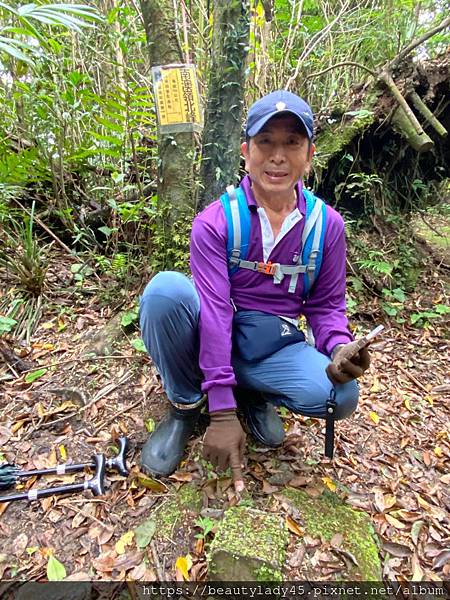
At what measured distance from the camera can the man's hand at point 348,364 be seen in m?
1.86

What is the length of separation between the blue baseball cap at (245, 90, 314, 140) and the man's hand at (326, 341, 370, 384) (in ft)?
3.33

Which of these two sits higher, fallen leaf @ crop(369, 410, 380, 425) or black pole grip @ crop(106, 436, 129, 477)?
black pole grip @ crop(106, 436, 129, 477)

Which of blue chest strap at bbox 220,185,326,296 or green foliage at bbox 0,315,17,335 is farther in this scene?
green foliage at bbox 0,315,17,335

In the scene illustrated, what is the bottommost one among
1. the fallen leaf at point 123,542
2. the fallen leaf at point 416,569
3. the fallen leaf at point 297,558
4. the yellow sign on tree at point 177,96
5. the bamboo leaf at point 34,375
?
the fallen leaf at point 416,569

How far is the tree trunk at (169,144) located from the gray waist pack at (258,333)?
1144mm

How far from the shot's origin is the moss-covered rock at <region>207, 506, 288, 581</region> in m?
1.52

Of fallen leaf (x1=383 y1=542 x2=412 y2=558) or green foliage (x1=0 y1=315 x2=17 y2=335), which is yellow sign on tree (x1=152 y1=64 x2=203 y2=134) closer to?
green foliage (x1=0 y1=315 x2=17 y2=335)

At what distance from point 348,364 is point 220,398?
1.99 ft

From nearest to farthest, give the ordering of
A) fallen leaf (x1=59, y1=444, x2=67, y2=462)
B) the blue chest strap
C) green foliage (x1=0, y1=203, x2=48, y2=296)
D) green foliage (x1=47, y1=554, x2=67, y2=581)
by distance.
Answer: green foliage (x1=47, y1=554, x2=67, y2=581), the blue chest strap, fallen leaf (x1=59, y1=444, x2=67, y2=462), green foliage (x1=0, y1=203, x2=48, y2=296)

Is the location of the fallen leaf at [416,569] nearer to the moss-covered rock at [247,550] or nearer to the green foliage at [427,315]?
the moss-covered rock at [247,550]

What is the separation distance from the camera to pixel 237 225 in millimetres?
1992

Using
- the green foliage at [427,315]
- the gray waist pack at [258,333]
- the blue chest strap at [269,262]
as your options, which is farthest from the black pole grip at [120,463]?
the green foliage at [427,315]

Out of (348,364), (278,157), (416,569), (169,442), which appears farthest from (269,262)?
(416,569)

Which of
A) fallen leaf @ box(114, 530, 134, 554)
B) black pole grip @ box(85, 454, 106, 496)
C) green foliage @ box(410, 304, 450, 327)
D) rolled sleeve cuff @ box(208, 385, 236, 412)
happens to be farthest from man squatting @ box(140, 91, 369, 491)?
green foliage @ box(410, 304, 450, 327)
